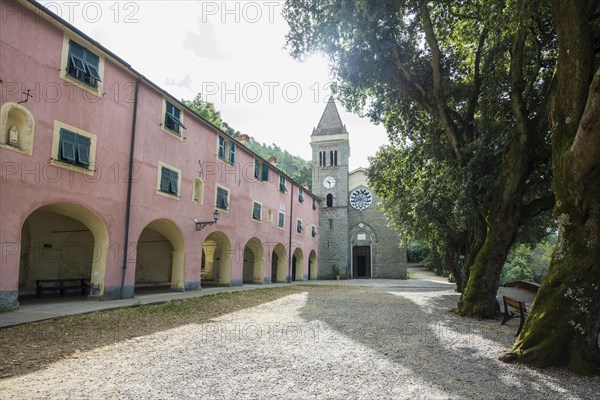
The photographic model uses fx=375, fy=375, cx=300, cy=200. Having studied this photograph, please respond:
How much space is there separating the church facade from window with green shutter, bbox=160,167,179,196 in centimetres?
2492

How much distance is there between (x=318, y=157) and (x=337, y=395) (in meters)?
37.9

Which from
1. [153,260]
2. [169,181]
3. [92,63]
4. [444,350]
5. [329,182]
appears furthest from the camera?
[329,182]

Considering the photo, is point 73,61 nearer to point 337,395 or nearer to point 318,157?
point 337,395

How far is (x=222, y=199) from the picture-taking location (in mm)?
19812

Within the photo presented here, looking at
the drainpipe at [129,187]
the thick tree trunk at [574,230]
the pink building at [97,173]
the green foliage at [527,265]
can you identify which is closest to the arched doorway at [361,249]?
the green foliage at [527,265]

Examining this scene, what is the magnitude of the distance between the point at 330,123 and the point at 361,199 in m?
9.29

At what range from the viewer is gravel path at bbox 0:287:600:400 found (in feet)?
14.2

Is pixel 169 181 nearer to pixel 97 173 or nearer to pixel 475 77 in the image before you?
pixel 97 173

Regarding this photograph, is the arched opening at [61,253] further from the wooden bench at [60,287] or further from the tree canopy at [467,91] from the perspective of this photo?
the tree canopy at [467,91]

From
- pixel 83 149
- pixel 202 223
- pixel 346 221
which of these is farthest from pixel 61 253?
pixel 346 221

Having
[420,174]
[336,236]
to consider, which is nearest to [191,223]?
[420,174]

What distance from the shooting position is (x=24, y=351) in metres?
5.98

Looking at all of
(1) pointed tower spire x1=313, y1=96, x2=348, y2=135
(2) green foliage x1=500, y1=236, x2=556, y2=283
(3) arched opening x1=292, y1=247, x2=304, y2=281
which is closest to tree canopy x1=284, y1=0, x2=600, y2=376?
(3) arched opening x1=292, y1=247, x2=304, y2=281

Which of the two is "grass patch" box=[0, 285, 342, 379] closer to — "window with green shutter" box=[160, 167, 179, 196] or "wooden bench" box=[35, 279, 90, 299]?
"wooden bench" box=[35, 279, 90, 299]
